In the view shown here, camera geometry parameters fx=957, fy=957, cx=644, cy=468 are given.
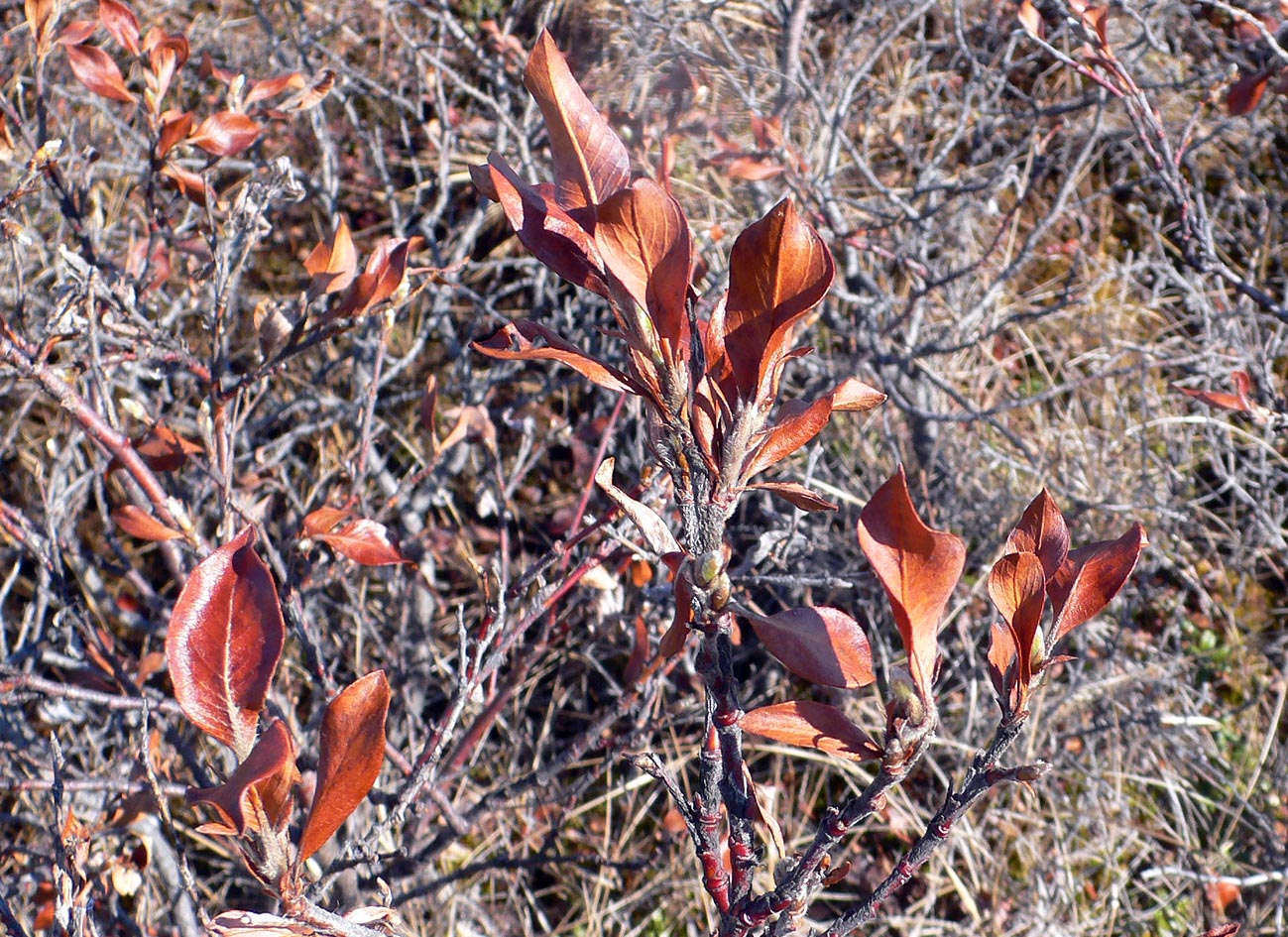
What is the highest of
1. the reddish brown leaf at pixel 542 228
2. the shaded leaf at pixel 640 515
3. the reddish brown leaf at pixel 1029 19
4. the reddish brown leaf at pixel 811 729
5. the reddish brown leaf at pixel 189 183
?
the reddish brown leaf at pixel 542 228

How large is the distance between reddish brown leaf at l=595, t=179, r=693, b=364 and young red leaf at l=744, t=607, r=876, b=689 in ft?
0.58

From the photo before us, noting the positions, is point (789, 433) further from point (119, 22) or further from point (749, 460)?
point (119, 22)

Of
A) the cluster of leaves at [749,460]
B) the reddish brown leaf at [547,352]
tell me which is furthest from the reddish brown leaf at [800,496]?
the reddish brown leaf at [547,352]

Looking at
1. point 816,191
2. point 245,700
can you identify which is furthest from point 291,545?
point 816,191

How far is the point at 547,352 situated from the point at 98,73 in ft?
3.85

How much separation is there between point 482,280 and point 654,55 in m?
0.91

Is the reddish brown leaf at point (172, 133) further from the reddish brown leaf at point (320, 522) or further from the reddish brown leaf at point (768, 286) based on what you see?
the reddish brown leaf at point (768, 286)

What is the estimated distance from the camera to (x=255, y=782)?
503mm

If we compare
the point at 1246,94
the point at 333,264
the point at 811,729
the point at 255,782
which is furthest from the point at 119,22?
the point at 1246,94

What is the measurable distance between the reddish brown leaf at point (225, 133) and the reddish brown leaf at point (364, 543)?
52 centimetres

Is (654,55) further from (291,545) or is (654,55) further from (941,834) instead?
(941,834)

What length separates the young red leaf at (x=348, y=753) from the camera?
58cm

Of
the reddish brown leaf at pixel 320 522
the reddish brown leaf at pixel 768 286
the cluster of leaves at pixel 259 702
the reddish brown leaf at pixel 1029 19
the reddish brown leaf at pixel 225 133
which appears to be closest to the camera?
the reddish brown leaf at pixel 768 286

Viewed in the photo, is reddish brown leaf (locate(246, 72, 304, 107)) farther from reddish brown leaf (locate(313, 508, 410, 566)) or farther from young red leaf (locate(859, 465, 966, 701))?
young red leaf (locate(859, 465, 966, 701))
